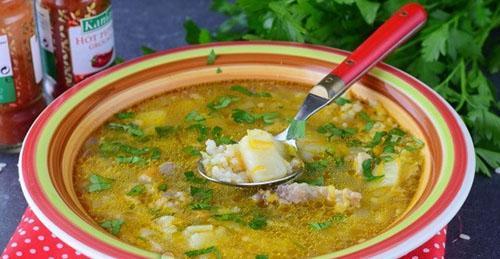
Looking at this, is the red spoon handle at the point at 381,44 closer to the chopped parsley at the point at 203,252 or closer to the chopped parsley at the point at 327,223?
the chopped parsley at the point at 327,223

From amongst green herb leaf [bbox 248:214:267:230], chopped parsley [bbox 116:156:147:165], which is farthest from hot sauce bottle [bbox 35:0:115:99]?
green herb leaf [bbox 248:214:267:230]

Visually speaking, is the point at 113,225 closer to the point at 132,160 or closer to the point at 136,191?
the point at 136,191

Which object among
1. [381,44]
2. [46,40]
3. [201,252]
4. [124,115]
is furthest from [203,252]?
[46,40]

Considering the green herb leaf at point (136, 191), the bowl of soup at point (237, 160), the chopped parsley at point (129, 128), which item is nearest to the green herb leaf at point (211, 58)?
the bowl of soup at point (237, 160)

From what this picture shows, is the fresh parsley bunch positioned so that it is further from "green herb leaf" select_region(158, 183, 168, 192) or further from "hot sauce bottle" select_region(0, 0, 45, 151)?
"green herb leaf" select_region(158, 183, 168, 192)

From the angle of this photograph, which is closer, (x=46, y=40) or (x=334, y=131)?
(x=334, y=131)

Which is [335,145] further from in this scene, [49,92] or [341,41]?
[49,92]

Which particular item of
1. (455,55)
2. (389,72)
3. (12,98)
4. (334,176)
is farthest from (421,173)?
(12,98)
